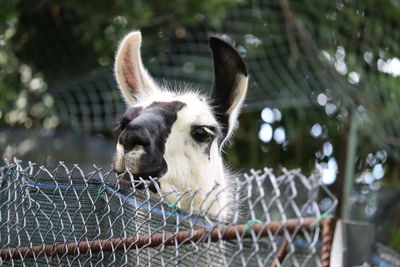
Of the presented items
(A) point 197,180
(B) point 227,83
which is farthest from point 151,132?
(B) point 227,83

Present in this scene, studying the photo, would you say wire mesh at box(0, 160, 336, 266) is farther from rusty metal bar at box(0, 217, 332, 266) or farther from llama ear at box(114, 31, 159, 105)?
llama ear at box(114, 31, 159, 105)

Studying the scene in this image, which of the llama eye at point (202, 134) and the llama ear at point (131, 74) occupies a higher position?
the llama ear at point (131, 74)

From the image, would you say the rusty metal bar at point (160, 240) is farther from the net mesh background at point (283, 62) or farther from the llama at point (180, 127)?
the net mesh background at point (283, 62)

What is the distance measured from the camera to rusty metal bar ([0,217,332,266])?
2.47m

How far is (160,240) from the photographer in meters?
3.03

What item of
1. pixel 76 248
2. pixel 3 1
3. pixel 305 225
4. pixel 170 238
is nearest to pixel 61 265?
pixel 76 248

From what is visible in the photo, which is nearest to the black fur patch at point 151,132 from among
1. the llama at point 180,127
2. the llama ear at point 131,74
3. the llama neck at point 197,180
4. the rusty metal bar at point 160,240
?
the llama at point 180,127

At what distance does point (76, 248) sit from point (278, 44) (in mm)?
6523

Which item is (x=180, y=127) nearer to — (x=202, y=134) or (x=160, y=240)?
(x=202, y=134)

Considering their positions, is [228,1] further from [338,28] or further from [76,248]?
[76,248]

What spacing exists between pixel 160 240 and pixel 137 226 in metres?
0.29

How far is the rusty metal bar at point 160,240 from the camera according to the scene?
8.11 feet

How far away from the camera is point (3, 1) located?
29.1ft

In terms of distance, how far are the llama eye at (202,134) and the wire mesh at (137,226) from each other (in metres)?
0.38
